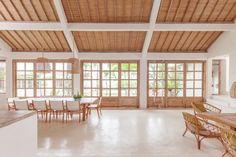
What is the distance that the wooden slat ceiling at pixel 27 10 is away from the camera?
23.6ft

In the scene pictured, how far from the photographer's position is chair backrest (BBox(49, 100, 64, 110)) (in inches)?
290

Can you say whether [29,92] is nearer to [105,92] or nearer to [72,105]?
[105,92]

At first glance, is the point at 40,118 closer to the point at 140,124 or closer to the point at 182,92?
the point at 140,124

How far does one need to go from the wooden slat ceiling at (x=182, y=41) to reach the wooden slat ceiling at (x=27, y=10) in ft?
13.7

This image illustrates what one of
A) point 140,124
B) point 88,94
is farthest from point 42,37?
point 140,124

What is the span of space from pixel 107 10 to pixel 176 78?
5.38 meters

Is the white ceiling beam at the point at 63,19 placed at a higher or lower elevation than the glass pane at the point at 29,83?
higher

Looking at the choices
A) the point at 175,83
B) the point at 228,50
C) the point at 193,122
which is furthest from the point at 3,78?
the point at 228,50

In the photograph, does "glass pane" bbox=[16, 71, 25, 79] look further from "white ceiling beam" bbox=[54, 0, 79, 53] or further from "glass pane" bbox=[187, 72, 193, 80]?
"glass pane" bbox=[187, 72, 193, 80]

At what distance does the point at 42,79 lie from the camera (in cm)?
1098

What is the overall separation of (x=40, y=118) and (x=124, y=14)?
15.9ft

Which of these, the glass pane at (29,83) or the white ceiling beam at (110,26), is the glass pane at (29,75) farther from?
the white ceiling beam at (110,26)

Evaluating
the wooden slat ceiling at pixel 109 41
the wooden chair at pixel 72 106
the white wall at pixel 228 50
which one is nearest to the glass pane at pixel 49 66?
the wooden slat ceiling at pixel 109 41

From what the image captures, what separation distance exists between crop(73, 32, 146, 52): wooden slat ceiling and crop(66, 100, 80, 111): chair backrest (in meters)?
3.26
